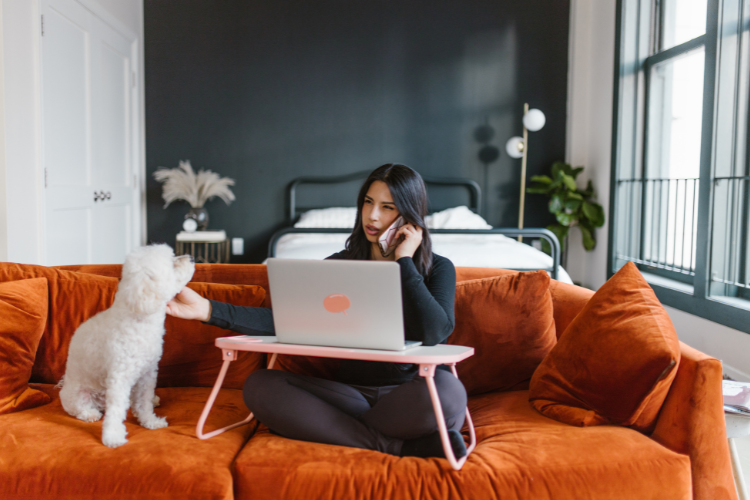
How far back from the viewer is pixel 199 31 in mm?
4352

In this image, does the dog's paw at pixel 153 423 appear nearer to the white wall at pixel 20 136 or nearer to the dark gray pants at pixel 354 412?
the dark gray pants at pixel 354 412

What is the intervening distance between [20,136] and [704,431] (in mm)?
3158

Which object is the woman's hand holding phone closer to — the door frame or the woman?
the woman

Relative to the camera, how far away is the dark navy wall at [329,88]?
14.4 feet

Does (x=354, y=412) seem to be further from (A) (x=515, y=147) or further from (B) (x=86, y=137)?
(A) (x=515, y=147)

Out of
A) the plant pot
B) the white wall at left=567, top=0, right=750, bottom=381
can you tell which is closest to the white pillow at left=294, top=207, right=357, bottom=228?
the plant pot

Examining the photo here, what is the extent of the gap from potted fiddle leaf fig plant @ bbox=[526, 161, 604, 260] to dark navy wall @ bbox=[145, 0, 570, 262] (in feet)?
1.07

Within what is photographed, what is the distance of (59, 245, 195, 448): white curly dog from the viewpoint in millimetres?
1246

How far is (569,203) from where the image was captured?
4.27m

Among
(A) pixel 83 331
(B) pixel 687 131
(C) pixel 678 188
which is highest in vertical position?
(B) pixel 687 131

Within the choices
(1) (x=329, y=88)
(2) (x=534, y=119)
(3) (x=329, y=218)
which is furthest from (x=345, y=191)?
(2) (x=534, y=119)

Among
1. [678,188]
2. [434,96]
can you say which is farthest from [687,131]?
[434,96]

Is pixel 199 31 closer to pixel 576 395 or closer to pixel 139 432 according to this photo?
pixel 139 432

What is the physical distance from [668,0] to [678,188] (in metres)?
1.34
